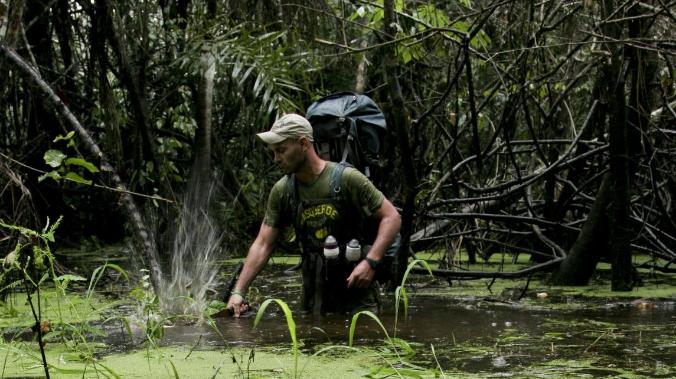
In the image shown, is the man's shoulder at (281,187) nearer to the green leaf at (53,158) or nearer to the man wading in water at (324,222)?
the man wading in water at (324,222)

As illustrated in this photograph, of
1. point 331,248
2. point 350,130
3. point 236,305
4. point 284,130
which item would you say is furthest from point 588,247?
point 236,305

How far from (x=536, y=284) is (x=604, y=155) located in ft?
4.18

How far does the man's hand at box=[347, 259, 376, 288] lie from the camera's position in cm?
535

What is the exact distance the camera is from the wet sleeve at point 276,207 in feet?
18.5

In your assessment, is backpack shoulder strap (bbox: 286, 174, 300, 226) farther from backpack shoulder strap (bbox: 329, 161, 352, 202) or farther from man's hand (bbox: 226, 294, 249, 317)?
man's hand (bbox: 226, 294, 249, 317)

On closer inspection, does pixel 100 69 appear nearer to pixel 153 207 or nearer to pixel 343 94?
pixel 343 94

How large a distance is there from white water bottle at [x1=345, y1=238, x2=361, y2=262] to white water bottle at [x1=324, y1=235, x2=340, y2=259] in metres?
0.06

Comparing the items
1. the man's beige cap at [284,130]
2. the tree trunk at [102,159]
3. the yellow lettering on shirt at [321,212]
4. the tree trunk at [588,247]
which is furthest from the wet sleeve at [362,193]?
the tree trunk at [588,247]

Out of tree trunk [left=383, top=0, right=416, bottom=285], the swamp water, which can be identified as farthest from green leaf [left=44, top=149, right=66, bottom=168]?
tree trunk [left=383, top=0, right=416, bottom=285]

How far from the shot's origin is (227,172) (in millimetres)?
11422

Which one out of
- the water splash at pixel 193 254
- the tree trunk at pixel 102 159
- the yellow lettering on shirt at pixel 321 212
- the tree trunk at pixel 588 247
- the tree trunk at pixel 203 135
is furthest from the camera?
the tree trunk at pixel 203 135

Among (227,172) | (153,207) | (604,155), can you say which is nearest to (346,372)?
(604,155)

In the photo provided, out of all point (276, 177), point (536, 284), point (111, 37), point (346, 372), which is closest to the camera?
point (346, 372)

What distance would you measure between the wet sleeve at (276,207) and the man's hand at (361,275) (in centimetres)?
57
